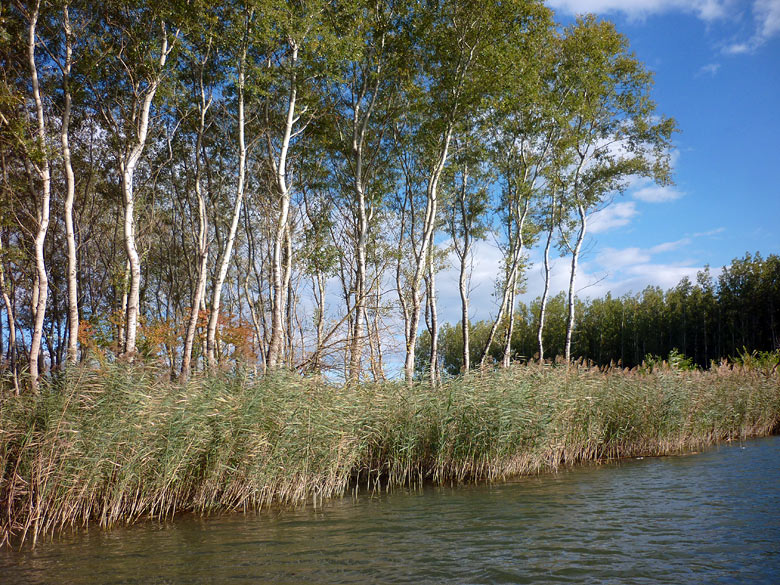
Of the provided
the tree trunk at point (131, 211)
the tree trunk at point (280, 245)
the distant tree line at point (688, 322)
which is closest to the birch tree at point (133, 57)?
the tree trunk at point (131, 211)

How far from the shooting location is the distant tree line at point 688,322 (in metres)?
38.5

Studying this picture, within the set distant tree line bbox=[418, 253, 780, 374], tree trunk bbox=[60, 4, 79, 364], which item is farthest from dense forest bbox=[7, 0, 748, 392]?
distant tree line bbox=[418, 253, 780, 374]

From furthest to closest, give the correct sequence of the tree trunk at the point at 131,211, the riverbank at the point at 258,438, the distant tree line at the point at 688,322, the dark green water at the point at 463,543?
the distant tree line at the point at 688,322 < the tree trunk at the point at 131,211 < the riverbank at the point at 258,438 < the dark green water at the point at 463,543

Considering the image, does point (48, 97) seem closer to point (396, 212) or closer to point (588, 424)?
point (396, 212)

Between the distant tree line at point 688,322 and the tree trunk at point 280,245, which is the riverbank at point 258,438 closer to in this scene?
the tree trunk at point 280,245

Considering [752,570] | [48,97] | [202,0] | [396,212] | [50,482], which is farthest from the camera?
[396,212]

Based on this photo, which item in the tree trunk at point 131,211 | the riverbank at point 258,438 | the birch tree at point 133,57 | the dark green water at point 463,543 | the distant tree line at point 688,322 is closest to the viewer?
the dark green water at point 463,543

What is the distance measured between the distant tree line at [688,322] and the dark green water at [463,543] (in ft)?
83.8

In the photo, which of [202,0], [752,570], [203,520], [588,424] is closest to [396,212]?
[202,0]

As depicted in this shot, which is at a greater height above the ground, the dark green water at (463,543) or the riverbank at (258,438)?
the riverbank at (258,438)

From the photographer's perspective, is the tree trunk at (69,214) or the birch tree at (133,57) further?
the birch tree at (133,57)

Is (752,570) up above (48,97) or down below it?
below

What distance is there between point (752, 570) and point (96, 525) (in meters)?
7.67

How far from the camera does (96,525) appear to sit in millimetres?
7566
